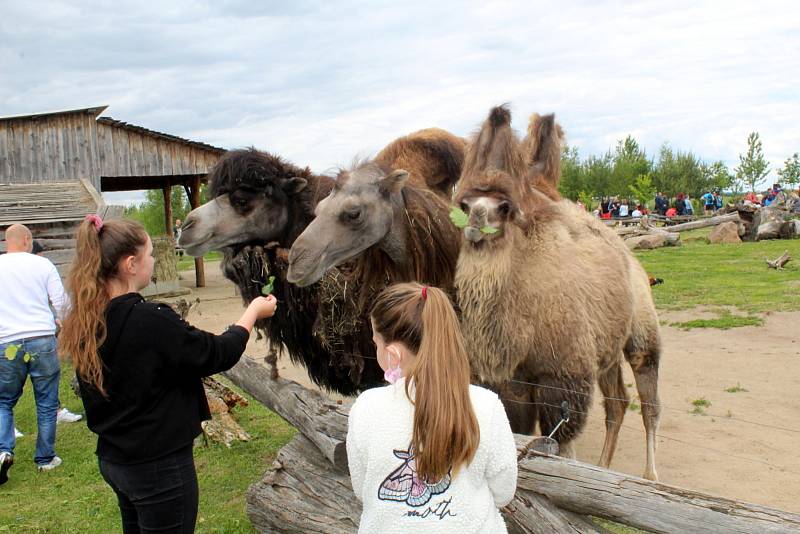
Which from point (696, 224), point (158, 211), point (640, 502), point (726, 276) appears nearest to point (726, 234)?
point (696, 224)

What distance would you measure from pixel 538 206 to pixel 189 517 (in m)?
2.90

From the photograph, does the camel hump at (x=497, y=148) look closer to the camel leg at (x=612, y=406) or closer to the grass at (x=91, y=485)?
the camel leg at (x=612, y=406)

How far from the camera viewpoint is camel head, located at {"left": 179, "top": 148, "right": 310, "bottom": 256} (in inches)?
194

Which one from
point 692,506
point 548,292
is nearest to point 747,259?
point 548,292

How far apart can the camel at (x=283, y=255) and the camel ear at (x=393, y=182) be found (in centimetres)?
72

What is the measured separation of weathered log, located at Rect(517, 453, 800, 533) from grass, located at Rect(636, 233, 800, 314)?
9101mm

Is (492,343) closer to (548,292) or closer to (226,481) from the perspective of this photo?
(548,292)

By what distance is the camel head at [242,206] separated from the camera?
16.1ft

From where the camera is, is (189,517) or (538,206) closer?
(189,517)

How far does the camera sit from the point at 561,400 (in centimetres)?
408

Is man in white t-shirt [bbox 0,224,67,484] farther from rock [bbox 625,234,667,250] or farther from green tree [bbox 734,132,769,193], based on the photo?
green tree [bbox 734,132,769,193]

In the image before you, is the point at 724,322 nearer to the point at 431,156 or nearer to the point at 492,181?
the point at 431,156

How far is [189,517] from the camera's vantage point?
9.24 feet

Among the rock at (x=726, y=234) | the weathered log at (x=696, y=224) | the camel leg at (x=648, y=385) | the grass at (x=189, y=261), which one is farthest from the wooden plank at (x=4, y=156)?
the weathered log at (x=696, y=224)
